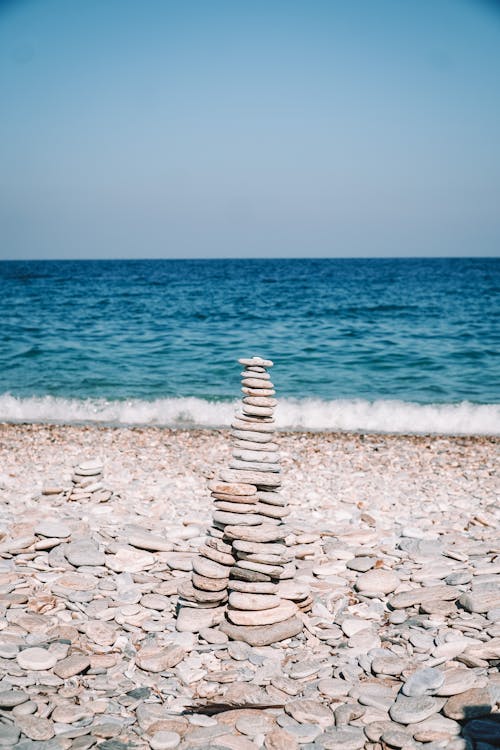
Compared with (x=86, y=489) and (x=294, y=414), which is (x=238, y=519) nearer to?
(x=86, y=489)

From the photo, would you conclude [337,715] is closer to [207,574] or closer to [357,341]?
[207,574]

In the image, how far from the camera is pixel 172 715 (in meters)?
4.05

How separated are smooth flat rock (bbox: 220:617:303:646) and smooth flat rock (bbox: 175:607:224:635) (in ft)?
0.33

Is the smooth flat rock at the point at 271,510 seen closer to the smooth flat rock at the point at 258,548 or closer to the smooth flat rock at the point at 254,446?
the smooth flat rock at the point at 258,548

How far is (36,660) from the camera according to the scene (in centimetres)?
451

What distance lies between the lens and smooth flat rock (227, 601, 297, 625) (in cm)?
509

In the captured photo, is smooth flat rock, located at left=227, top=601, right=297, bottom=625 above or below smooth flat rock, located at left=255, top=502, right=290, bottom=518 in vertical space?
below

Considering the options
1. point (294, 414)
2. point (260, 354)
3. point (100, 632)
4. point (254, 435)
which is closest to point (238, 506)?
point (254, 435)

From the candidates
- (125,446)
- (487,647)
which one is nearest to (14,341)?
(125,446)

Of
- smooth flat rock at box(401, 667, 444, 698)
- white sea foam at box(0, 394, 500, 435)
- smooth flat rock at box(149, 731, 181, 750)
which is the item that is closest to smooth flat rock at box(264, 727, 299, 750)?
smooth flat rock at box(149, 731, 181, 750)

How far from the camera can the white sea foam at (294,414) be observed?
45.9 feet

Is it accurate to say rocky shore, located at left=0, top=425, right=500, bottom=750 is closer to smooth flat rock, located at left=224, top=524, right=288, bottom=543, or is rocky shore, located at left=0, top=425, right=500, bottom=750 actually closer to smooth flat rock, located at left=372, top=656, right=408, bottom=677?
smooth flat rock, located at left=372, top=656, right=408, bottom=677

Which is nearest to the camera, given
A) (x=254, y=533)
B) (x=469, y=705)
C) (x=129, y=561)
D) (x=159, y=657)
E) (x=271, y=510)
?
(x=469, y=705)

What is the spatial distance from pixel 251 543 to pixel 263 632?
680 millimetres
